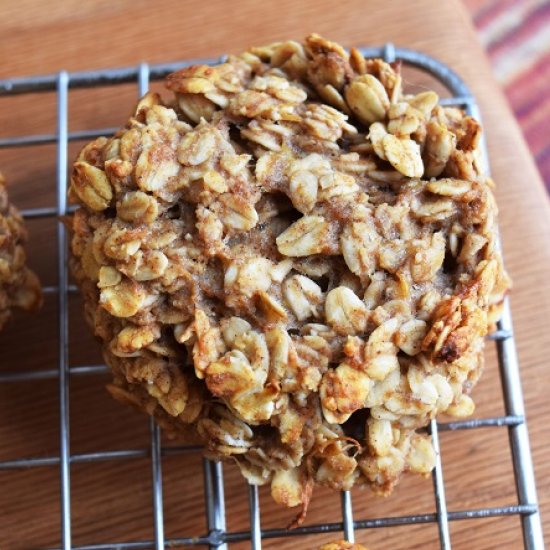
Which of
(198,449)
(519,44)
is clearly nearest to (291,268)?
(198,449)

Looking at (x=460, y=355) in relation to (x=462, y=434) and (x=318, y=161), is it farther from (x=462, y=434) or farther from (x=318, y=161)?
(x=462, y=434)

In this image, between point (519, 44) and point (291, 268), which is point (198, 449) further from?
point (519, 44)

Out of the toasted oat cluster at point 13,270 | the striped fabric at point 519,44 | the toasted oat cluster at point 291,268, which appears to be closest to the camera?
the toasted oat cluster at point 291,268

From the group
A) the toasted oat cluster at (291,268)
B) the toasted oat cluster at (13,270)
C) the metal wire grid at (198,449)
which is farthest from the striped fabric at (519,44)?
the toasted oat cluster at (13,270)

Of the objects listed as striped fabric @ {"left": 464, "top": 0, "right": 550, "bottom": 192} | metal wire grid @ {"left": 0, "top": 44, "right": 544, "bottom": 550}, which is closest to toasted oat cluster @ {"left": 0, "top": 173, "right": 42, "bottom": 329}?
metal wire grid @ {"left": 0, "top": 44, "right": 544, "bottom": 550}

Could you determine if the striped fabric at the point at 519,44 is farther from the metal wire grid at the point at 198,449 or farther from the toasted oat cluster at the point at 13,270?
the toasted oat cluster at the point at 13,270

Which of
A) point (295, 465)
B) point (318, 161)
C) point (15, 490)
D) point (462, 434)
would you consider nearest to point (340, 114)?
point (318, 161)
